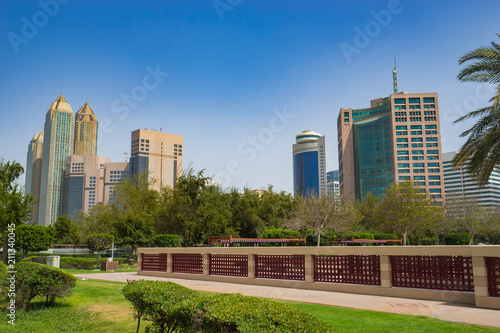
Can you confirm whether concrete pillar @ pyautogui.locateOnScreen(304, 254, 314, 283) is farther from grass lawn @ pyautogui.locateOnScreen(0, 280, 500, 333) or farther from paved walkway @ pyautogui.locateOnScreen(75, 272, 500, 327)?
grass lawn @ pyautogui.locateOnScreen(0, 280, 500, 333)

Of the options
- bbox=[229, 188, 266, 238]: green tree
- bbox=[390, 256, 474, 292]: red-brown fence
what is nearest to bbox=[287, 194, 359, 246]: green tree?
bbox=[229, 188, 266, 238]: green tree

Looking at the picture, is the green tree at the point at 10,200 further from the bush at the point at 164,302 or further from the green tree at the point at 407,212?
the green tree at the point at 407,212

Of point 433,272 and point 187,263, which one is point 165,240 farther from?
point 433,272

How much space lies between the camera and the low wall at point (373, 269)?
10.4 m

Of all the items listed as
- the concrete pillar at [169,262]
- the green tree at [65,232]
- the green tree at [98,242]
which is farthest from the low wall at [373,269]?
the green tree at [65,232]

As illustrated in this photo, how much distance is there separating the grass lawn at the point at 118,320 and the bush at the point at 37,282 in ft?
1.38

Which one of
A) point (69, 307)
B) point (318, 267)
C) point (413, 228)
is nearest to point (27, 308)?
point (69, 307)

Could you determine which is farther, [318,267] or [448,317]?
[318,267]

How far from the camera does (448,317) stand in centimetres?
899

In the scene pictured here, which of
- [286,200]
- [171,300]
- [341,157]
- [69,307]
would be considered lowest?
[69,307]

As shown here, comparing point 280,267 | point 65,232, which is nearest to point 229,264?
point 280,267

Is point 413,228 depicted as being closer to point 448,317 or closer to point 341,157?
point 448,317

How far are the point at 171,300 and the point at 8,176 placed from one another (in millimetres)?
30805

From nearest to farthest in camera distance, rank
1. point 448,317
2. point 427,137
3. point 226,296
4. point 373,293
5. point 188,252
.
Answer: point 226,296 < point 448,317 < point 373,293 < point 188,252 < point 427,137
